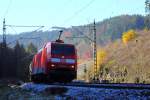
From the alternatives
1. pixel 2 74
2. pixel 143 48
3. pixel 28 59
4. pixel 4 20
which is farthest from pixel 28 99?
pixel 143 48

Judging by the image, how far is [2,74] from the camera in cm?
7394

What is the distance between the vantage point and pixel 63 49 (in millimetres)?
30438

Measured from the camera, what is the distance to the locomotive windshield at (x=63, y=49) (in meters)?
30.1

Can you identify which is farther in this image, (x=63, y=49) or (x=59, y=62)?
(x=63, y=49)

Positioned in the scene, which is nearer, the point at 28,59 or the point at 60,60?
the point at 60,60

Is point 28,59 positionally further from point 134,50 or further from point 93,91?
point 93,91

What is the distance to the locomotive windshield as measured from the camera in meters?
30.1

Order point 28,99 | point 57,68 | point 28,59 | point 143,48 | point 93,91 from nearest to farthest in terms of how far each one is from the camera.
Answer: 1. point 93,91
2. point 28,99
3. point 57,68
4. point 28,59
5. point 143,48

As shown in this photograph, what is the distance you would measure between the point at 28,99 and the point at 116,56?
284ft

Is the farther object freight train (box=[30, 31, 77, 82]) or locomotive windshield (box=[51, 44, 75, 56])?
locomotive windshield (box=[51, 44, 75, 56])

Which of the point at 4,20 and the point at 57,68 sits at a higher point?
the point at 4,20

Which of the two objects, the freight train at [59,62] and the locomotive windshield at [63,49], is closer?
the freight train at [59,62]

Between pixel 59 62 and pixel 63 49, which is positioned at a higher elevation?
pixel 63 49

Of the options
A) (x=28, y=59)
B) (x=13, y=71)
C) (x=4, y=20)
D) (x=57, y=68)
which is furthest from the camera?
(x=28, y=59)
